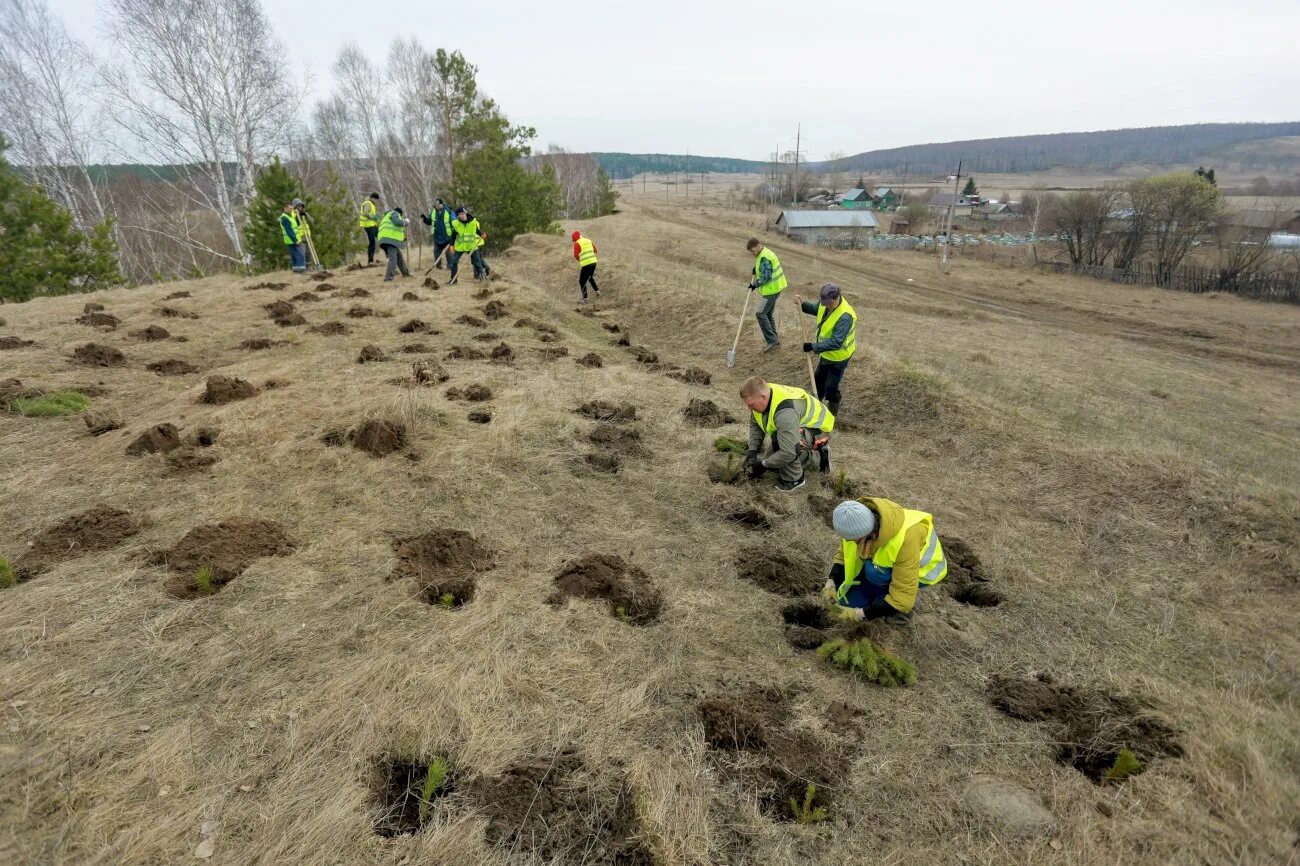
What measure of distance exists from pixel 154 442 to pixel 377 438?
6.50 ft

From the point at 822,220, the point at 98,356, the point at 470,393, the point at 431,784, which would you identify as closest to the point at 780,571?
the point at 431,784

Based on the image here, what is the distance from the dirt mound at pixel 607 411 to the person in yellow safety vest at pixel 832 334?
233cm

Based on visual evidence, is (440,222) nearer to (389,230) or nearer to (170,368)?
(389,230)

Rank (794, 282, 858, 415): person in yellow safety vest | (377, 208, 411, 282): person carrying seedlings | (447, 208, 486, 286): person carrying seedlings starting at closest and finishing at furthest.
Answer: (794, 282, 858, 415): person in yellow safety vest, (377, 208, 411, 282): person carrying seedlings, (447, 208, 486, 286): person carrying seedlings

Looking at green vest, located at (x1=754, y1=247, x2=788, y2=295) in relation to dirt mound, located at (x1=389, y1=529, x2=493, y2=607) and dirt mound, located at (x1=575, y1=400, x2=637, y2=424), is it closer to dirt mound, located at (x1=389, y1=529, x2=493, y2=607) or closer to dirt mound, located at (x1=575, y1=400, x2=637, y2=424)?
dirt mound, located at (x1=575, y1=400, x2=637, y2=424)

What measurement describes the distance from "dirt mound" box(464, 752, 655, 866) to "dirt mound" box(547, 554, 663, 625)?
130 centimetres

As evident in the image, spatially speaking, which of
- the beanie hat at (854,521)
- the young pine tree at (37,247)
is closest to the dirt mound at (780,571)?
the beanie hat at (854,521)

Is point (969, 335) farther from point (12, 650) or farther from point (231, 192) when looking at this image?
point (231, 192)

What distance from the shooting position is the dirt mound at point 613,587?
4.32 m

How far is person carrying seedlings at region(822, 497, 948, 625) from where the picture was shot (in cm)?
388

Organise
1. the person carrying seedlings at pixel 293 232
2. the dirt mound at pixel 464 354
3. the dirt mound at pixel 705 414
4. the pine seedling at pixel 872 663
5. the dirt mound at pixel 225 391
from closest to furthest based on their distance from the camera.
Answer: the pine seedling at pixel 872 663, the dirt mound at pixel 225 391, the dirt mound at pixel 705 414, the dirt mound at pixel 464 354, the person carrying seedlings at pixel 293 232

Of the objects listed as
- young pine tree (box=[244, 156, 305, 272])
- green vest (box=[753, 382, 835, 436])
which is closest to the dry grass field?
green vest (box=[753, 382, 835, 436])

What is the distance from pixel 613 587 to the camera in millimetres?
4500

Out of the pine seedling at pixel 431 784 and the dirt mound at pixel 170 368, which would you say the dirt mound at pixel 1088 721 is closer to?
the pine seedling at pixel 431 784
